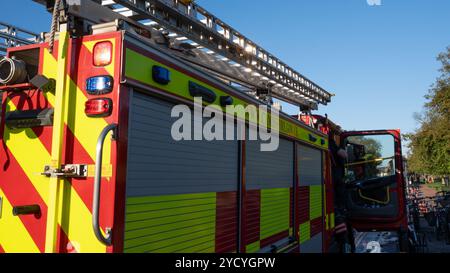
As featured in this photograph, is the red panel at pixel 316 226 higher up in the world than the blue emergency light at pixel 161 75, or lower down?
lower down

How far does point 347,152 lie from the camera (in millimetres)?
6660

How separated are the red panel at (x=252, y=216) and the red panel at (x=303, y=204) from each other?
1.25 m

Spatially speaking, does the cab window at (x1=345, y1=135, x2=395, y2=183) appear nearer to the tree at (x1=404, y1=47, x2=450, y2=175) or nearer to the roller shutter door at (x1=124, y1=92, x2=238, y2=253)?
the roller shutter door at (x1=124, y1=92, x2=238, y2=253)

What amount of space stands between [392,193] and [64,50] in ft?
18.1

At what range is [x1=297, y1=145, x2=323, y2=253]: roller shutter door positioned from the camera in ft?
15.9

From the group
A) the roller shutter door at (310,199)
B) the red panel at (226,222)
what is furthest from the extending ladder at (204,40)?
the red panel at (226,222)

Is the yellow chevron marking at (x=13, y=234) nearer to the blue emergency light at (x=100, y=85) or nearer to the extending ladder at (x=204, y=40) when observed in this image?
the blue emergency light at (x=100, y=85)

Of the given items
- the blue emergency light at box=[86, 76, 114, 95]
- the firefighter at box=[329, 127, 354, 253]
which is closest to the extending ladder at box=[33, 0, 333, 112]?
the blue emergency light at box=[86, 76, 114, 95]

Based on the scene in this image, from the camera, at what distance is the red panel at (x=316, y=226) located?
5.25 metres

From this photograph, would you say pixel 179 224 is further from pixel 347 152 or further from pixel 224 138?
pixel 347 152

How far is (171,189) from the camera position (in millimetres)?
2469

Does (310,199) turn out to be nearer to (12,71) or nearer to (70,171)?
(70,171)

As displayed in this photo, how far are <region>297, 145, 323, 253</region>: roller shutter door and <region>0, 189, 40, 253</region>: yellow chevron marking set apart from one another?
10.4 feet
